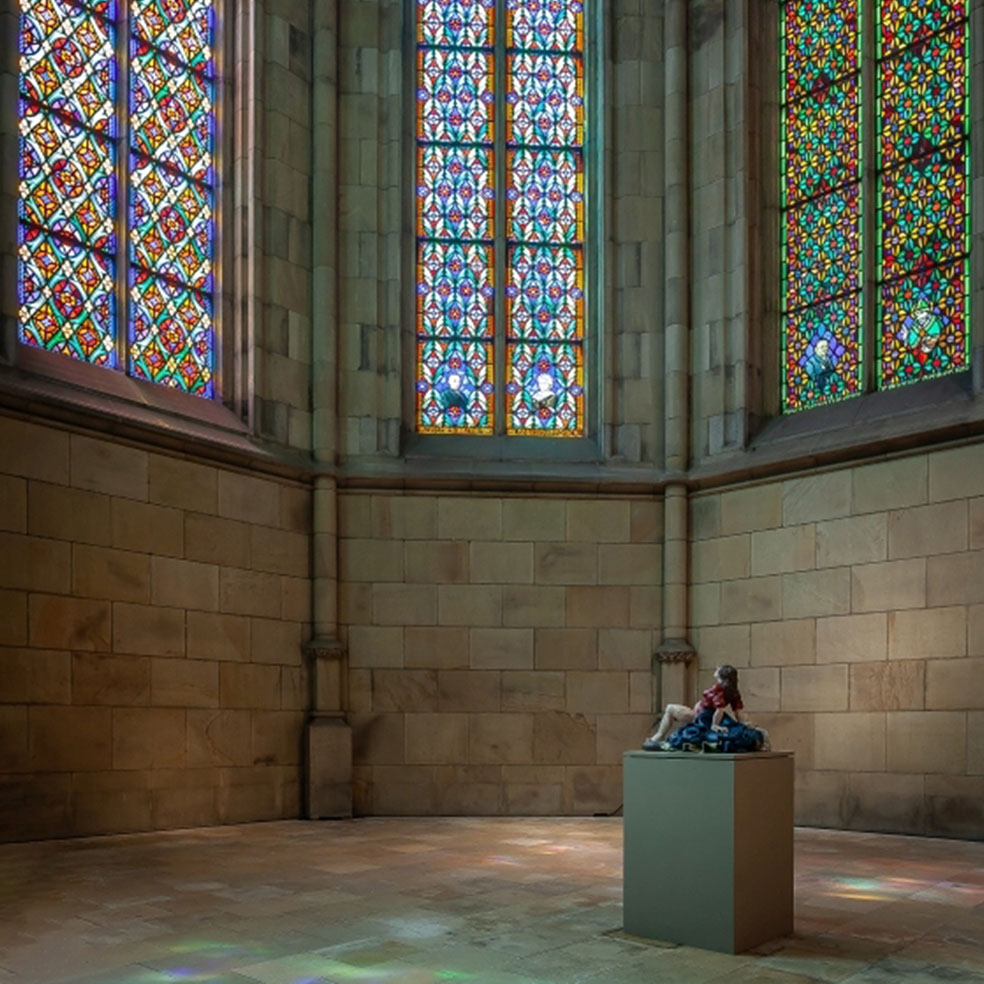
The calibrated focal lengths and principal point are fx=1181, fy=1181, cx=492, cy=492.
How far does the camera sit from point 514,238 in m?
12.9

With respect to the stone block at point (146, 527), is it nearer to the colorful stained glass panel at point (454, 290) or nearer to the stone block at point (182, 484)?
the stone block at point (182, 484)

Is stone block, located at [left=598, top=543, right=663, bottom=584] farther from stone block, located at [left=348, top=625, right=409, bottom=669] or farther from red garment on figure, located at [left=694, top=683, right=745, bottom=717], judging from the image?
red garment on figure, located at [left=694, top=683, right=745, bottom=717]

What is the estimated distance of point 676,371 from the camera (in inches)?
490

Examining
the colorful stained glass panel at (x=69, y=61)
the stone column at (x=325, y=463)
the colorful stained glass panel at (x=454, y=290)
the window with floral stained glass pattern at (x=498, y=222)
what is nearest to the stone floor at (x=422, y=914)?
the stone column at (x=325, y=463)

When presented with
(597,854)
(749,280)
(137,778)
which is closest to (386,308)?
(749,280)

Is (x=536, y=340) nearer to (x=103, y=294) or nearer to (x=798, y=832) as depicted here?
(x=103, y=294)

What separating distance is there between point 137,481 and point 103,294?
183cm

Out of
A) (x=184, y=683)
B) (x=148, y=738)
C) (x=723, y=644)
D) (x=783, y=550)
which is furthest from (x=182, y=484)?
(x=783, y=550)

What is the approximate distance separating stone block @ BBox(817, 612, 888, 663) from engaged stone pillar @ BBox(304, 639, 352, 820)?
467 cm

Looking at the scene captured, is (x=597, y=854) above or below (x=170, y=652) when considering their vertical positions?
below

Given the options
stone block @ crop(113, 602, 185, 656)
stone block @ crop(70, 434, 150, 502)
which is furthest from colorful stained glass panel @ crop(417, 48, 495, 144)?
stone block @ crop(113, 602, 185, 656)

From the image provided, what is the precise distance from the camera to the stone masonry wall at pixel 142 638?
9336mm

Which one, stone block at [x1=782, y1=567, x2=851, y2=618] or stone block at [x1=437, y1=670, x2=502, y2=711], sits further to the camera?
stone block at [x1=437, y1=670, x2=502, y2=711]

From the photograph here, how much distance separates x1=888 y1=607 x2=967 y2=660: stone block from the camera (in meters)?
10.2
